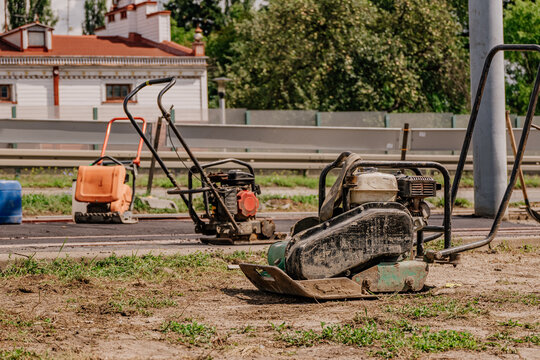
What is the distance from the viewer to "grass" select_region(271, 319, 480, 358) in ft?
16.3

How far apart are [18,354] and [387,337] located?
220cm

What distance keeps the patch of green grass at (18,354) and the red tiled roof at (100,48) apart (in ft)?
131

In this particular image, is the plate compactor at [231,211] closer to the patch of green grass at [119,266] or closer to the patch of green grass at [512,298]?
the patch of green grass at [119,266]

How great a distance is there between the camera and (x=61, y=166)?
61.9ft

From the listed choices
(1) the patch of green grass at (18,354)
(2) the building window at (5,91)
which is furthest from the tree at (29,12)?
(1) the patch of green grass at (18,354)

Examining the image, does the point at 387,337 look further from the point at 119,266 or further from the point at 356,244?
the point at 119,266

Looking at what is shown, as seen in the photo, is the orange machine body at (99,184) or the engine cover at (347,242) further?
the orange machine body at (99,184)

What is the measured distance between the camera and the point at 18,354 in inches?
181

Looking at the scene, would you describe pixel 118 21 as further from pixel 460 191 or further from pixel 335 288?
pixel 335 288

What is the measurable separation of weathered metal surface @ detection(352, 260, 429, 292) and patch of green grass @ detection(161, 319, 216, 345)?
1650mm

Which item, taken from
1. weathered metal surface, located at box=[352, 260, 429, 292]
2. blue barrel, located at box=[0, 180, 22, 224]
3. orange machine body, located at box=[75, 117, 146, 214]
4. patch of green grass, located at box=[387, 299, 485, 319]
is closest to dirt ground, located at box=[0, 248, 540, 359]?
patch of green grass, located at box=[387, 299, 485, 319]

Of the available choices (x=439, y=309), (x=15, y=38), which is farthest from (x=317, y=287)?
(x=15, y=38)

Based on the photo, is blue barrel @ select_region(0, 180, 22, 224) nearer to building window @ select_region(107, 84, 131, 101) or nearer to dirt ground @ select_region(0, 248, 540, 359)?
dirt ground @ select_region(0, 248, 540, 359)

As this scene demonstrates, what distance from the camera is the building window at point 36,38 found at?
4366cm
